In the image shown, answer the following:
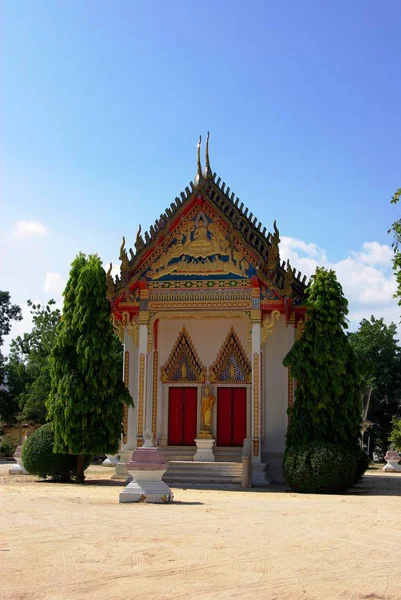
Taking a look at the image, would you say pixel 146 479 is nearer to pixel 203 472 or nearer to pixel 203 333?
pixel 203 472

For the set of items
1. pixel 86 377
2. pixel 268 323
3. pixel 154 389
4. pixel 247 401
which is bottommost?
pixel 247 401

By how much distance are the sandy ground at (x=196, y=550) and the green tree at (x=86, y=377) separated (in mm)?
4232

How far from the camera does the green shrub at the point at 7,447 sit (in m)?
35.6

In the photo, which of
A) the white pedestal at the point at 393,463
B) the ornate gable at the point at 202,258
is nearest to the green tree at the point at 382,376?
the white pedestal at the point at 393,463

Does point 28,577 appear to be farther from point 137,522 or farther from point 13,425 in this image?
point 13,425

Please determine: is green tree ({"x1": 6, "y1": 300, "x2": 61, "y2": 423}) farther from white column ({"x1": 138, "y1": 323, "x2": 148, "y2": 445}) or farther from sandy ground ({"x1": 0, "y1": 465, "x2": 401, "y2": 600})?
sandy ground ({"x1": 0, "y1": 465, "x2": 401, "y2": 600})

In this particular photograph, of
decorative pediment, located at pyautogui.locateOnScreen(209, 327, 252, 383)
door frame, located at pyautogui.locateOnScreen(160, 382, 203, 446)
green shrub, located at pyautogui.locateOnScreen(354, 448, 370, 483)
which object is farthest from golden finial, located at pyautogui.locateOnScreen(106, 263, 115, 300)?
green shrub, located at pyautogui.locateOnScreen(354, 448, 370, 483)

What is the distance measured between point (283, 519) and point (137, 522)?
2.11 meters

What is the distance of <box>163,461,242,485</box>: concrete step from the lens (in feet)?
54.3

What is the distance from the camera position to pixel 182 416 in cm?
2009

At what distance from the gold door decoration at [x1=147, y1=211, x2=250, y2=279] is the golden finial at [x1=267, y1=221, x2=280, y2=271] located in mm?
586

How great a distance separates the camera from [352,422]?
16094 mm

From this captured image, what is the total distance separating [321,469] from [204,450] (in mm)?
4295

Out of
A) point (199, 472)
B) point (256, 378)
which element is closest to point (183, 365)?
point (256, 378)
